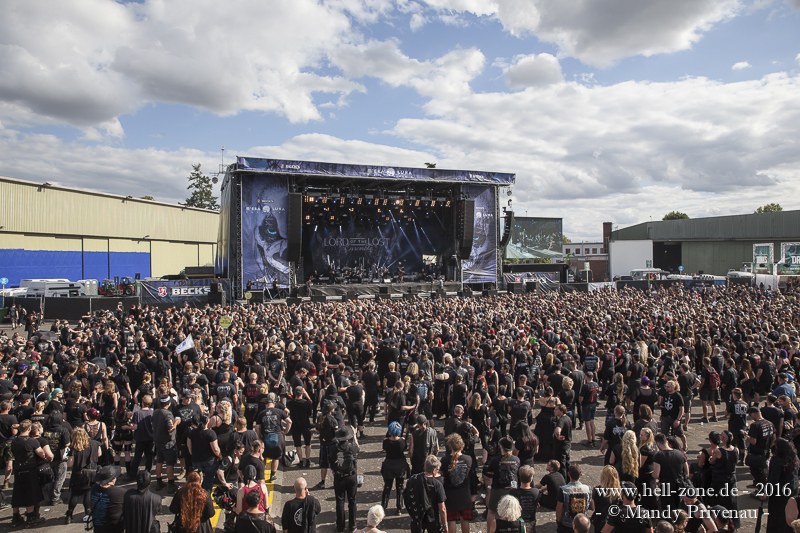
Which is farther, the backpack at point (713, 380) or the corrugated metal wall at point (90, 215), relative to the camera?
the corrugated metal wall at point (90, 215)

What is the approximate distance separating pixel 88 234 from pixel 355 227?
19521mm

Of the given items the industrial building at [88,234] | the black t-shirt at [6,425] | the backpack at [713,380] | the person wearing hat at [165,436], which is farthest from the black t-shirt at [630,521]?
the industrial building at [88,234]

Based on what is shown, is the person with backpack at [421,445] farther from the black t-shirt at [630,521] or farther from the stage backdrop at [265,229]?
the stage backdrop at [265,229]

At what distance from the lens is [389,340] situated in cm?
1234

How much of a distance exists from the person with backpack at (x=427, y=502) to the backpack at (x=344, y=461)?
104 centimetres

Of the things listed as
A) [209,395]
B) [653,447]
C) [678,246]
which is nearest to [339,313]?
[209,395]

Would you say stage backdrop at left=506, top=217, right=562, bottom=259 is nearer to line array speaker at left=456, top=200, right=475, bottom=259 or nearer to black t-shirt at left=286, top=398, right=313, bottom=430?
line array speaker at left=456, top=200, right=475, bottom=259

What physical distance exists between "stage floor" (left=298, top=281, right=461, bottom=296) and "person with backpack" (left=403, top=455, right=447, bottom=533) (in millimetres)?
24436

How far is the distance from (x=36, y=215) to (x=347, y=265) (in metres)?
20.2

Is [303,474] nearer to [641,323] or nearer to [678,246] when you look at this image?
[641,323]

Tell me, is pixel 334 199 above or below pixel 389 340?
above

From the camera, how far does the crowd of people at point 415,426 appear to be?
5148 millimetres

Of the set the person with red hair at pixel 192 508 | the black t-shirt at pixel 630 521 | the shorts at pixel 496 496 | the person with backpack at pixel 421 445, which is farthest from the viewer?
the person with backpack at pixel 421 445

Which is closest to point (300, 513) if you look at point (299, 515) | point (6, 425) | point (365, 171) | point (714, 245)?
point (299, 515)
